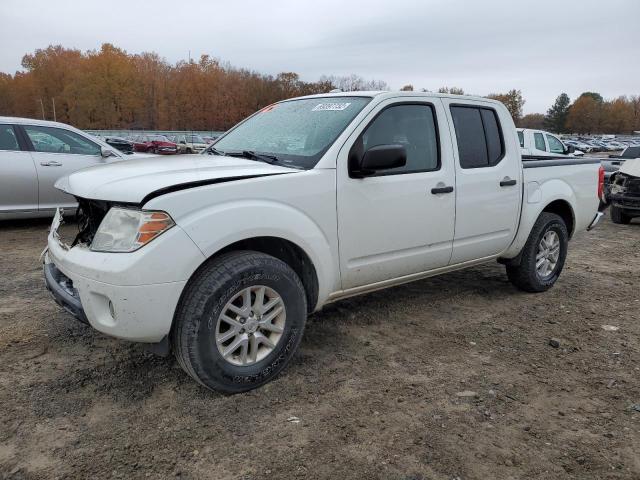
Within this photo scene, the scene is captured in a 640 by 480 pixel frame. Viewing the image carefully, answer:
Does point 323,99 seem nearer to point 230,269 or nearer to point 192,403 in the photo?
point 230,269

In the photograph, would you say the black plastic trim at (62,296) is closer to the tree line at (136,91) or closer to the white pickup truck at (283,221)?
the white pickup truck at (283,221)

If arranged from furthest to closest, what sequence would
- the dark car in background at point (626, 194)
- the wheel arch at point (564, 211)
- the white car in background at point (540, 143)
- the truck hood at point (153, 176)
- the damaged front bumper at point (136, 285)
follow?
the white car in background at point (540, 143) → the dark car in background at point (626, 194) → the wheel arch at point (564, 211) → the truck hood at point (153, 176) → the damaged front bumper at point (136, 285)

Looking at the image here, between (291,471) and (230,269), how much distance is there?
1094 mm

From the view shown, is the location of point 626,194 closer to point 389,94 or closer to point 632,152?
point 632,152

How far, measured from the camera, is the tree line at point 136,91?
93.1 m

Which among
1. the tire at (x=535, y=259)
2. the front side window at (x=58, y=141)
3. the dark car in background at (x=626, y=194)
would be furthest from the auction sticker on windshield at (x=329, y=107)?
the dark car in background at (x=626, y=194)

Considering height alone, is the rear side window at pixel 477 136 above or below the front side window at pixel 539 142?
above

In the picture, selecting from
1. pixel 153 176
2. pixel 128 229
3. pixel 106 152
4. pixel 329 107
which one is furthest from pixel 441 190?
pixel 106 152

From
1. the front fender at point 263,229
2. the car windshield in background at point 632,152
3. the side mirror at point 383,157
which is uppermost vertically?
the side mirror at point 383,157

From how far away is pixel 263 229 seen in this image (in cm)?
308

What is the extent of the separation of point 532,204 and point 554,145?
1061cm

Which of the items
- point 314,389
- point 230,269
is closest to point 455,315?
point 314,389

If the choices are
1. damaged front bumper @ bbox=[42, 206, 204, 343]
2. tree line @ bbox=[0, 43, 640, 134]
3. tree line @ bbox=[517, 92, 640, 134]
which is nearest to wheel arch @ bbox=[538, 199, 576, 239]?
damaged front bumper @ bbox=[42, 206, 204, 343]

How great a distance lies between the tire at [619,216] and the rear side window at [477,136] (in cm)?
706
